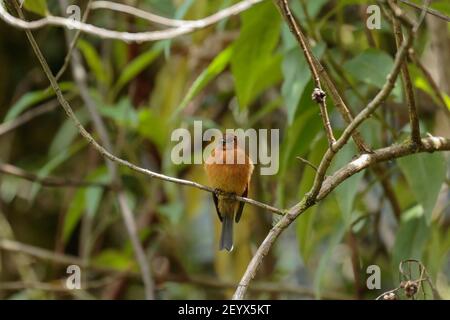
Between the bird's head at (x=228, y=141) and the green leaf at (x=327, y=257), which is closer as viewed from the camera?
the green leaf at (x=327, y=257)

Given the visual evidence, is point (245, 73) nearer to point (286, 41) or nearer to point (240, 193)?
point (286, 41)

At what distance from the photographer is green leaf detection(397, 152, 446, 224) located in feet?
8.55

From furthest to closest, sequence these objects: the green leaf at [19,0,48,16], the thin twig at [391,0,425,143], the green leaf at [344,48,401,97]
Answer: the green leaf at [344,48,401,97], the green leaf at [19,0,48,16], the thin twig at [391,0,425,143]

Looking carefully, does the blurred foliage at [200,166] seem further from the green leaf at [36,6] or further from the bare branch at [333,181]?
the bare branch at [333,181]

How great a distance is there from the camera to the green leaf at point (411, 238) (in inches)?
118

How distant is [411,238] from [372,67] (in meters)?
0.73

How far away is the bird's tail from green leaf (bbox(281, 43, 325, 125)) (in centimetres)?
85

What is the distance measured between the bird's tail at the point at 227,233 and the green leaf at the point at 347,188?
76cm

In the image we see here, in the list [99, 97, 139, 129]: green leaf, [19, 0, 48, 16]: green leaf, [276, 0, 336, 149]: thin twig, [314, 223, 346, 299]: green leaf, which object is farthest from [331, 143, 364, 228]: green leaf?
[99, 97, 139, 129]: green leaf

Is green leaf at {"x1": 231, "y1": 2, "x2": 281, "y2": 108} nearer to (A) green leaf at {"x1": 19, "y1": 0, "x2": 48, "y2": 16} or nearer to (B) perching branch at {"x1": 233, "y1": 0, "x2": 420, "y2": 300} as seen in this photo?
(A) green leaf at {"x1": 19, "y1": 0, "x2": 48, "y2": 16}

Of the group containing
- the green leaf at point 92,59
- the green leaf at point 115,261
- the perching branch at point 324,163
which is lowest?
the perching branch at point 324,163

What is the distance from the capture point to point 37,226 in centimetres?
512

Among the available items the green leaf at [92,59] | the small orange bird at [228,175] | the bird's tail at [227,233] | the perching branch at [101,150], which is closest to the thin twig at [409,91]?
the perching branch at [101,150]
